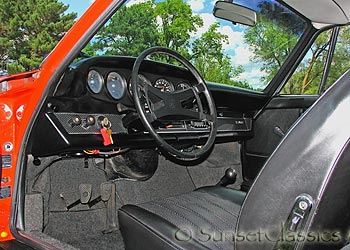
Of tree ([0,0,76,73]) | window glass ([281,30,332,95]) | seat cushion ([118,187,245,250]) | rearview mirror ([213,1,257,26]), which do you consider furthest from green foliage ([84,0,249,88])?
tree ([0,0,76,73])

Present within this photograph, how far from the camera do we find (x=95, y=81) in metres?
1.99

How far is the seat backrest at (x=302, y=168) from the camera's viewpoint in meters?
0.89

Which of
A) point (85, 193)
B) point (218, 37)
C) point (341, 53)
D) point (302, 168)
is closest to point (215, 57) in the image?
point (218, 37)

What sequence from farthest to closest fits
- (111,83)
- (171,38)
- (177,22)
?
1. (177,22)
2. (171,38)
3. (111,83)

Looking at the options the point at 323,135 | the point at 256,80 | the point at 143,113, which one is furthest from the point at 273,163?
the point at 256,80

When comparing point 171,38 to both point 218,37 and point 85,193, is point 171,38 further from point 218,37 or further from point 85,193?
point 85,193

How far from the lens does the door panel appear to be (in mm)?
2684

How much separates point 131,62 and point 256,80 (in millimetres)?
1167

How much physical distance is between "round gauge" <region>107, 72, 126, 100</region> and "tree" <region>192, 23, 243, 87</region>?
75 centimetres

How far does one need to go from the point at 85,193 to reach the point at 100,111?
2.39 ft

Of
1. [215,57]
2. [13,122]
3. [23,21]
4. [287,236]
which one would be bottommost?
[287,236]

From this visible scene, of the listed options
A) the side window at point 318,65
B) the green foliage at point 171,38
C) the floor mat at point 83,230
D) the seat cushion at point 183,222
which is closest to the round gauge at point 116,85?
the green foliage at point 171,38

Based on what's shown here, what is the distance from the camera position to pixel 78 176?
2.48m

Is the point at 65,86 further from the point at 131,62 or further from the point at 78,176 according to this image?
the point at 78,176
